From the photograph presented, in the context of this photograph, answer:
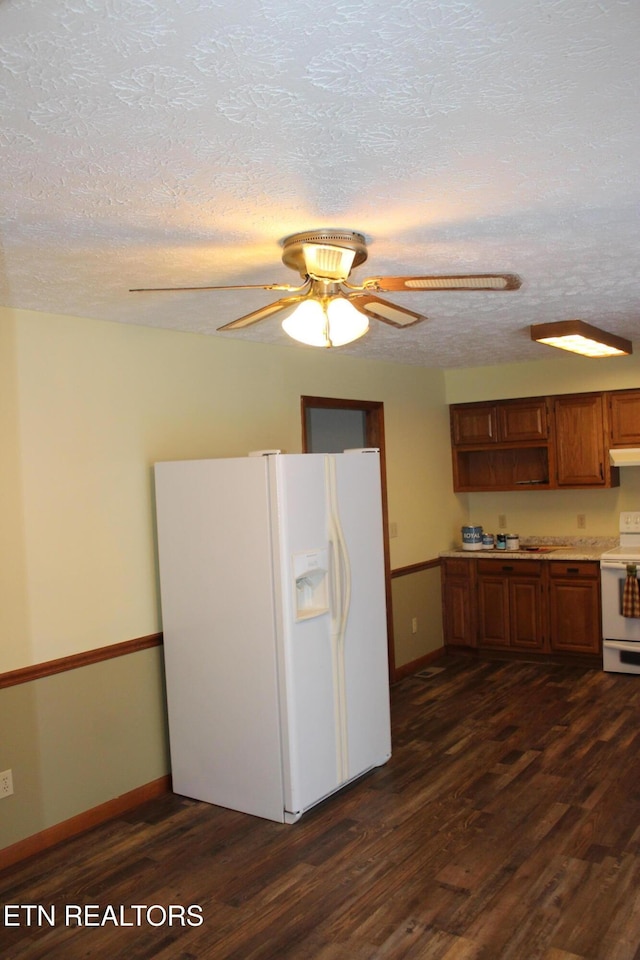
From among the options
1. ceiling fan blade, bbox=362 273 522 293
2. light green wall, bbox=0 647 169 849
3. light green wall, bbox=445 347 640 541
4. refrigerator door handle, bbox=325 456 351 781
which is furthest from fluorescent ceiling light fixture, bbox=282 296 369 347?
light green wall, bbox=445 347 640 541

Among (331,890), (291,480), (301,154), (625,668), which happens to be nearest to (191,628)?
(291,480)

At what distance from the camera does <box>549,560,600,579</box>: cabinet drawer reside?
5.86 m

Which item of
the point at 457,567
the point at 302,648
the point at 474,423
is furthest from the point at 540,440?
the point at 302,648

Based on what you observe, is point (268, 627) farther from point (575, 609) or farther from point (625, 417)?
point (625, 417)

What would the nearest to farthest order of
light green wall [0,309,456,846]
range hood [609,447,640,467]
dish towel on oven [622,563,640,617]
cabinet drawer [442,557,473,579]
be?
light green wall [0,309,456,846], dish towel on oven [622,563,640,617], range hood [609,447,640,467], cabinet drawer [442,557,473,579]

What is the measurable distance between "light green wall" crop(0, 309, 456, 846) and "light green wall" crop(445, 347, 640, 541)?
8.39 feet

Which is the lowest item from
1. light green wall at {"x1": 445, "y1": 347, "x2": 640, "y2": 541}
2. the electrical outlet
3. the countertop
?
the electrical outlet

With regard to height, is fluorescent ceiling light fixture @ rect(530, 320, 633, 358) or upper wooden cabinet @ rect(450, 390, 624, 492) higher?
fluorescent ceiling light fixture @ rect(530, 320, 633, 358)

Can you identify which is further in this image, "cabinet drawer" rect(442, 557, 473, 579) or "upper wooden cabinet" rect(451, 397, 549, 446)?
"cabinet drawer" rect(442, 557, 473, 579)

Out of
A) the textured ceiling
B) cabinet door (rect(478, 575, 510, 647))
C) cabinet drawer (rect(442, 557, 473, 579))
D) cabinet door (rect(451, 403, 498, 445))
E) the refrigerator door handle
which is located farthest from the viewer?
cabinet door (rect(451, 403, 498, 445))

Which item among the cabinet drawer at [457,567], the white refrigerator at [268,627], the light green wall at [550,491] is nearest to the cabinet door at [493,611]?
the cabinet drawer at [457,567]

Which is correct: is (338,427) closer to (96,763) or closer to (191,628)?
(191,628)

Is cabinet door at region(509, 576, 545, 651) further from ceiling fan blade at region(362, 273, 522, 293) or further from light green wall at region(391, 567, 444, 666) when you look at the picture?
ceiling fan blade at region(362, 273, 522, 293)

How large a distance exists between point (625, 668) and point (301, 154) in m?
4.84
